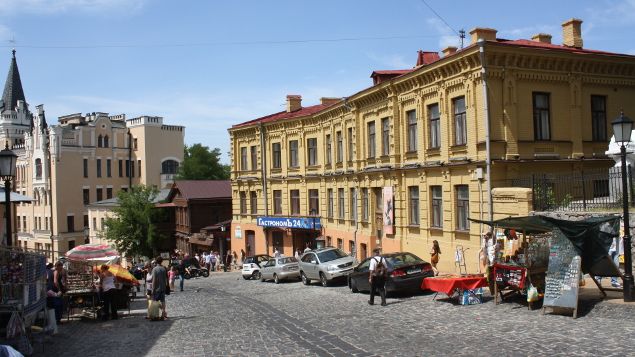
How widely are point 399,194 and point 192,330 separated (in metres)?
16.1

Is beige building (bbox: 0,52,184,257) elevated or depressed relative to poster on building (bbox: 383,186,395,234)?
elevated

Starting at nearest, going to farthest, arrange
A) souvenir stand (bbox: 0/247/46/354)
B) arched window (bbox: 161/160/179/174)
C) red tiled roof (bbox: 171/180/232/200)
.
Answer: souvenir stand (bbox: 0/247/46/354) < red tiled roof (bbox: 171/180/232/200) < arched window (bbox: 161/160/179/174)

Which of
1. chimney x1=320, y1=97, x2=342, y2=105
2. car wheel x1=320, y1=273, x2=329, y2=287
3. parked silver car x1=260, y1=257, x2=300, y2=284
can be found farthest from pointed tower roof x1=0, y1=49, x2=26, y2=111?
car wheel x1=320, y1=273, x2=329, y2=287

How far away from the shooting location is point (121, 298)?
1836 cm

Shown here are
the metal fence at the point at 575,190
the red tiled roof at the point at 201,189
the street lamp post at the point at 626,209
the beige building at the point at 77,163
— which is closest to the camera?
the street lamp post at the point at 626,209

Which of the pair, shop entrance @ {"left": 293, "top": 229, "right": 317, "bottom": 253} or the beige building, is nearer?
shop entrance @ {"left": 293, "top": 229, "right": 317, "bottom": 253}

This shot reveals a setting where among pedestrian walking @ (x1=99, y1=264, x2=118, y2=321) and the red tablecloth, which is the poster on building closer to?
the red tablecloth

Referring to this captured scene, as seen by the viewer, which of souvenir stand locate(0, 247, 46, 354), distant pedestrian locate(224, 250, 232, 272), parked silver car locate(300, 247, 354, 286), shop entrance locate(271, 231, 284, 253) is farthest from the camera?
distant pedestrian locate(224, 250, 232, 272)

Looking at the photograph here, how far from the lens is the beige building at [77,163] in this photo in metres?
71.2

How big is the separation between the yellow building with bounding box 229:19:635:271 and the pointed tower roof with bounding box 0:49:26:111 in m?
64.7

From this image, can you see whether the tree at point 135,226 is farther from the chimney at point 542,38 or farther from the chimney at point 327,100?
the chimney at point 542,38

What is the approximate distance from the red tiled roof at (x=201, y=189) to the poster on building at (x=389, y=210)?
97.8 feet

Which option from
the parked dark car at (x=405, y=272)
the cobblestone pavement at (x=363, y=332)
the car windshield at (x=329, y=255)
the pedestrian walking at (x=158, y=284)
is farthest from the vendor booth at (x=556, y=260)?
the car windshield at (x=329, y=255)

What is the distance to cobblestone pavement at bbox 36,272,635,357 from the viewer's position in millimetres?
11430
